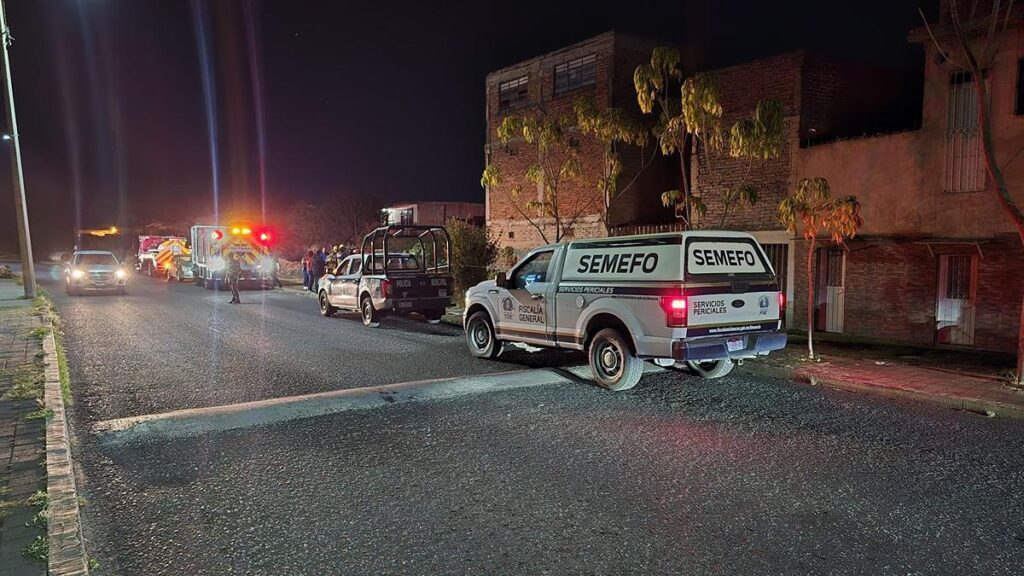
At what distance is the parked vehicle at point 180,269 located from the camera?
103ft

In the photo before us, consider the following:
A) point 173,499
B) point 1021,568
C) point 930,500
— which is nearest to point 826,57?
point 930,500

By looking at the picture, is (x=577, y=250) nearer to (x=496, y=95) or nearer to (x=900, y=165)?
(x=900, y=165)

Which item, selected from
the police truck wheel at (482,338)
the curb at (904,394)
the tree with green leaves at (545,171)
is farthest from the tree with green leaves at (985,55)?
the tree with green leaves at (545,171)

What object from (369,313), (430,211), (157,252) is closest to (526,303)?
(369,313)

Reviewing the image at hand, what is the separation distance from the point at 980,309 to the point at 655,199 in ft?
39.4

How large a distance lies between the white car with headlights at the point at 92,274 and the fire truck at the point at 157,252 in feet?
29.1

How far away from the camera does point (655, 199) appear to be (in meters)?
22.8

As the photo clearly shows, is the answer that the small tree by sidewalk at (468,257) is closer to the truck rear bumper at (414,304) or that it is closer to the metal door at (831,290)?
the truck rear bumper at (414,304)

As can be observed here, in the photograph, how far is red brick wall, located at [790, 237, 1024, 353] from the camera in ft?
37.4

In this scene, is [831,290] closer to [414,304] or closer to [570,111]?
[414,304]

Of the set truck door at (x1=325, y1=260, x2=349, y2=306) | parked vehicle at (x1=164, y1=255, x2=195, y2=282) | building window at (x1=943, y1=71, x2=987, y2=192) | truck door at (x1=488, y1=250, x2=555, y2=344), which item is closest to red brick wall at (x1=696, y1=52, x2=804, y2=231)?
building window at (x1=943, y1=71, x2=987, y2=192)

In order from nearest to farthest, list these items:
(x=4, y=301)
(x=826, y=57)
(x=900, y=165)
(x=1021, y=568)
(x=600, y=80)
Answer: (x=1021, y=568)
(x=900, y=165)
(x=826, y=57)
(x=4, y=301)
(x=600, y=80)

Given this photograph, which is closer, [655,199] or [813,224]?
[813,224]

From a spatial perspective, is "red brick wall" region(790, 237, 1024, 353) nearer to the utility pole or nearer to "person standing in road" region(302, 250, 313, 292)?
"person standing in road" region(302, 250, 313, 292)
